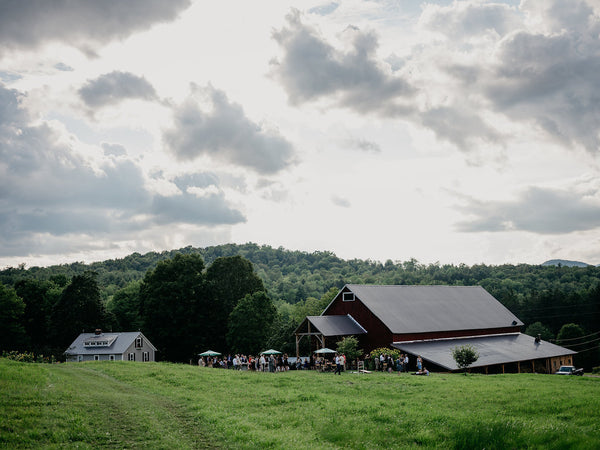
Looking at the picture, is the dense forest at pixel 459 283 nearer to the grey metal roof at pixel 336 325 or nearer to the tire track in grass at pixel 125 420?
the grey metal roof at pixel 336 325

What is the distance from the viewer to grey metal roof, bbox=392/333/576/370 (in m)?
43.1

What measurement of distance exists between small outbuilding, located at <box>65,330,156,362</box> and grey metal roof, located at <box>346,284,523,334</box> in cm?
3252

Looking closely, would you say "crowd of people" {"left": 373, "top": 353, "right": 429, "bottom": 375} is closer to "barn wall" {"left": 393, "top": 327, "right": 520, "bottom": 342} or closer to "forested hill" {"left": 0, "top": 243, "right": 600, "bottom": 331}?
"barn wall" {"left": 393, "top": 327, "right": 520, "bottom": 342}

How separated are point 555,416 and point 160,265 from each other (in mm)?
55314

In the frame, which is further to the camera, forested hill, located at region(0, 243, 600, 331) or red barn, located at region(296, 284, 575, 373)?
forested hill, located at region(0, 243, 600, 331)

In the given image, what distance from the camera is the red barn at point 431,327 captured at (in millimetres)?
45719

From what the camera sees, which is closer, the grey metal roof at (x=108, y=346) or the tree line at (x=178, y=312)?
the tree line at (x=178, y=312)

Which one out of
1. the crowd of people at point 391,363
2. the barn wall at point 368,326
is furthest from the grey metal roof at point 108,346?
the crowd of people at point 391,363

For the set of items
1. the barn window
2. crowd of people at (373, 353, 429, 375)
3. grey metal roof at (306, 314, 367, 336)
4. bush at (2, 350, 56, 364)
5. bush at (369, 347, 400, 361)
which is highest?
the barn window

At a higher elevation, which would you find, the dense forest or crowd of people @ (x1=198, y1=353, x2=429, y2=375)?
the dense forest

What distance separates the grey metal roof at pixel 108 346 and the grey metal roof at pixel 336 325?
30.3m

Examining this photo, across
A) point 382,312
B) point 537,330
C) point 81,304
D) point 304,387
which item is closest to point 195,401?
point 304,387

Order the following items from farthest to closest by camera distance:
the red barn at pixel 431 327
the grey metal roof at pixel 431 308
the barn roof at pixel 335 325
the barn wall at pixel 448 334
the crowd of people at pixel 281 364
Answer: the grey metal roof at pixel 431 308, the barn wall at pixel 448 334, the red barn at pixel 431 327, the barn roof at pixel 335 325, the crowd of people at pixel 281 364

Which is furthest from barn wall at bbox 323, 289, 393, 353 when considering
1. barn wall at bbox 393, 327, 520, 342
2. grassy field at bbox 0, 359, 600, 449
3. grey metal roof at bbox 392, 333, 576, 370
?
grassy field at bbox 0, 359, 600, 449
